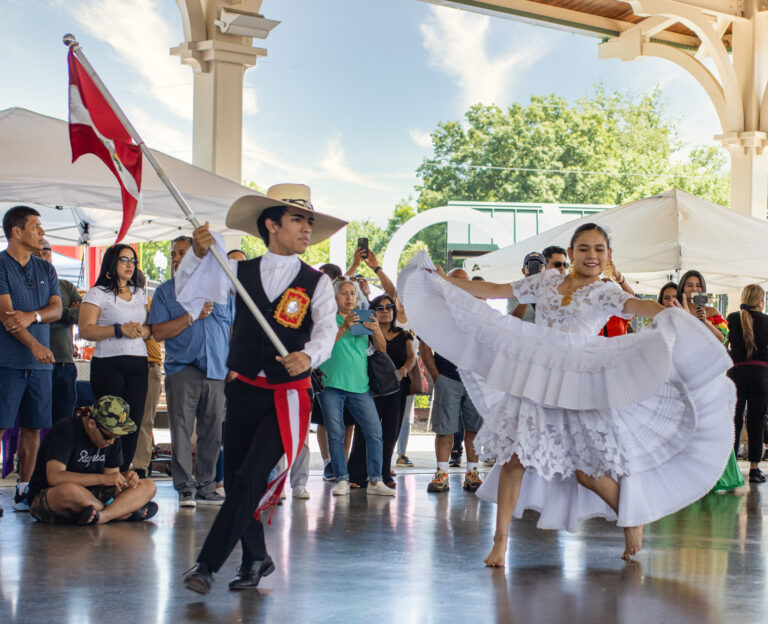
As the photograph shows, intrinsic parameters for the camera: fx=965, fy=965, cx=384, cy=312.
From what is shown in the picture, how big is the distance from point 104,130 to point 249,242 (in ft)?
149

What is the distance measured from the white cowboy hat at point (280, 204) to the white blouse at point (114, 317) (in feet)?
7.33

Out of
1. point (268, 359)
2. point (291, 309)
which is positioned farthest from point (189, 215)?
point (268, 359)

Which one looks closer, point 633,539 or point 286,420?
point 286,420

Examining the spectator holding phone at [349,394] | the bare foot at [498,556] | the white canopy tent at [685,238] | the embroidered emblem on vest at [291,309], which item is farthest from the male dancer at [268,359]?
the white canopy tent at [685,238]

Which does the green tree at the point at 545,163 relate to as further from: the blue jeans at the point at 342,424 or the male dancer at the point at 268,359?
the male dancer at the point at 268,359

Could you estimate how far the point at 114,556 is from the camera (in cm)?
524

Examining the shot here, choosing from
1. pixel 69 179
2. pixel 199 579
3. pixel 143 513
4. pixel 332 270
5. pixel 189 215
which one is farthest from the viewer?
pixel 332 270

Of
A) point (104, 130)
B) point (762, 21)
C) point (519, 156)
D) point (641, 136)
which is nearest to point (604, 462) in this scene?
point (104, 130)

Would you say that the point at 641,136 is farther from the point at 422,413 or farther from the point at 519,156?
the point at 422,413

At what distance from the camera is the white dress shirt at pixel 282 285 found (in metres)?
4.43

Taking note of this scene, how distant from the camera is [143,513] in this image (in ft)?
21.0

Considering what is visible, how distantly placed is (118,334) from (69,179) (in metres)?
1.39

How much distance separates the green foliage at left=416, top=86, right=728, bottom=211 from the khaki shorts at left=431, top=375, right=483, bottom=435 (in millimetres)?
38767

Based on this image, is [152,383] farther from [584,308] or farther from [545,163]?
[545,163]
